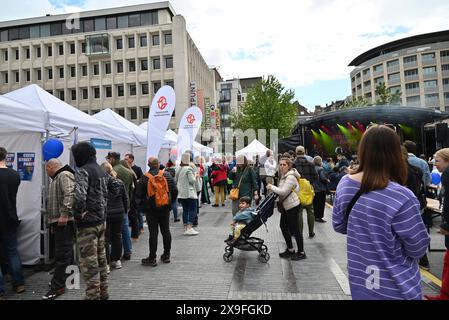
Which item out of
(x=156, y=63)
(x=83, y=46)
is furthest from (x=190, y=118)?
(x=83, y=46)

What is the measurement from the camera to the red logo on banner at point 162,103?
28.6 feet

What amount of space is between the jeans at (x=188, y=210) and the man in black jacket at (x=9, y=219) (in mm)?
3954

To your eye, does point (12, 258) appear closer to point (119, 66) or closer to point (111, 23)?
point (119, 66)

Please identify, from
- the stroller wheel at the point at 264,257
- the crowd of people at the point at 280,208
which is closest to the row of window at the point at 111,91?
the crowd of people at the point at 280,208

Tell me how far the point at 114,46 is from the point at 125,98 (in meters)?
7.60

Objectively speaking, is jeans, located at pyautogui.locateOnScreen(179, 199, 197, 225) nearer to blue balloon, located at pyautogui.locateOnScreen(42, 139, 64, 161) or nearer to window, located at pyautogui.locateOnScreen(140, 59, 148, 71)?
blue balloon, located at pyautogui.locateOnScreen(42, 139, 64, 161)

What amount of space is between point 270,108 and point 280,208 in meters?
26.1

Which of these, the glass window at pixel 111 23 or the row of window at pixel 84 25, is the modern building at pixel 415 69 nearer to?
the row of window at pixel 84 25

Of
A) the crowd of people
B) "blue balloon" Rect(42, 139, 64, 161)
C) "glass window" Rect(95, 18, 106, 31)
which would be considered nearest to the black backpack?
the crowd of people

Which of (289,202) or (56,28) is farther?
(56,28)

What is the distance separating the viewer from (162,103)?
28.6 feet

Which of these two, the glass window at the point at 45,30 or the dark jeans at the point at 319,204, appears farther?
the glass window at the point at 45,30
